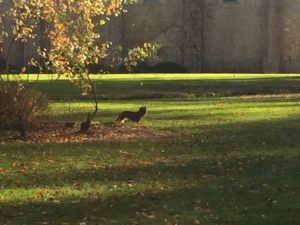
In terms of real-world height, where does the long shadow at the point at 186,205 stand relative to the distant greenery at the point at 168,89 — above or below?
above

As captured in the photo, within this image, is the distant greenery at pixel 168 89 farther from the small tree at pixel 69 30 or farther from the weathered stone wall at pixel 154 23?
the weathered stone wall at pixel 154 23

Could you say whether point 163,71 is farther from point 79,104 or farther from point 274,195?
point 274,195

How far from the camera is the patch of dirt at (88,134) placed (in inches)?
492

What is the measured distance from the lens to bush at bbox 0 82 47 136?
12.6 meters

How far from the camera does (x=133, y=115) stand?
49.2 feet

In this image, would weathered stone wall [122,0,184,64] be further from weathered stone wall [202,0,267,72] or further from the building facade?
weathered stone wall [202,0,267,72]

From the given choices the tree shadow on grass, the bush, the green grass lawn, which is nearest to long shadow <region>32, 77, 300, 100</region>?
the green grass lawn

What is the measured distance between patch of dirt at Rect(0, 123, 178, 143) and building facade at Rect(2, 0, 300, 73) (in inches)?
1258

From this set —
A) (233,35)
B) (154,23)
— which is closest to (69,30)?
(154,23)

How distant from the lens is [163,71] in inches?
1778

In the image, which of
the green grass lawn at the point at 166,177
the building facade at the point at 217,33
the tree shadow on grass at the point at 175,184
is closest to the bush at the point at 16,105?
the green grass lawn at the point at 166,177

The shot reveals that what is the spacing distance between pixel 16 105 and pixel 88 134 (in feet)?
4.95

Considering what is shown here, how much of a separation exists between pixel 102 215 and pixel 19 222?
0.87 m

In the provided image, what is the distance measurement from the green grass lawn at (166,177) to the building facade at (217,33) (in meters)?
30.5
